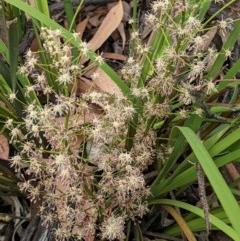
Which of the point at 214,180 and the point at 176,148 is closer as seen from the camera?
the point at 214,180

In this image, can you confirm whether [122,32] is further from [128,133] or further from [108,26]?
[128,133]

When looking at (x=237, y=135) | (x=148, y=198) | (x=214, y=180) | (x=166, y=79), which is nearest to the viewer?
(x=214, y=180)

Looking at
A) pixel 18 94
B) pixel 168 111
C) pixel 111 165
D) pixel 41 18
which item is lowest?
pixel 111 165

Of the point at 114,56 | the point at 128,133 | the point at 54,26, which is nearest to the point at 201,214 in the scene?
the point at 128,133

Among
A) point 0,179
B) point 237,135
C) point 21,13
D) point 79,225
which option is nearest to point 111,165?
point 79,225

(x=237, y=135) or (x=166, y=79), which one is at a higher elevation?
(x=166, y=79)

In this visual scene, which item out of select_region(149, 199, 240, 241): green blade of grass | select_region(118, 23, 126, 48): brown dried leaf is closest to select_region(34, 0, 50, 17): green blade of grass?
select_region(118, 23, 126, 48): brown dried leaf

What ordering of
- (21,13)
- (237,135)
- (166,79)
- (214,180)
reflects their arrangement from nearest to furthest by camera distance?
(214,180) < (166,79) < (237,135) < (21,13)

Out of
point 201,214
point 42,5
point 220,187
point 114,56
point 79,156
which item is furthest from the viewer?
point 114,56

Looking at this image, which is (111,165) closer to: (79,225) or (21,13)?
(79,225)
